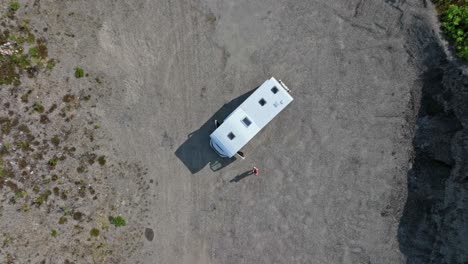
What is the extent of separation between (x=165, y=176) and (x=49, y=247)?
21.3 ft

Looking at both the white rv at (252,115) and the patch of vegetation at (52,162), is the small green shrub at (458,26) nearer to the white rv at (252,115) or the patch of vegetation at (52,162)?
the white rv at (252,115)

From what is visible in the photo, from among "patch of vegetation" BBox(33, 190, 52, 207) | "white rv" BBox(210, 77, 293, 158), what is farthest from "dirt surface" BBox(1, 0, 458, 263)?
"patch of vegetation" BBox(33, 190, 52, 207)

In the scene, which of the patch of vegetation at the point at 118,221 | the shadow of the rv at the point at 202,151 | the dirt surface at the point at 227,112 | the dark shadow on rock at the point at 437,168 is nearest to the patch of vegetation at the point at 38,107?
the dirt surface at the point at 227,112

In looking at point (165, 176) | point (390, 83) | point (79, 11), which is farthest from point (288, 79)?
point (79, 11)

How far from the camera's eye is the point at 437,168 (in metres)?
17.7

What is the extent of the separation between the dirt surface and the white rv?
109 centimetres

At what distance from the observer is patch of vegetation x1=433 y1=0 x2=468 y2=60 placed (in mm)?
17219

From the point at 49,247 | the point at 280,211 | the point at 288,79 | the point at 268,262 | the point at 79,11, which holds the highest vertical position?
the point at 79,11

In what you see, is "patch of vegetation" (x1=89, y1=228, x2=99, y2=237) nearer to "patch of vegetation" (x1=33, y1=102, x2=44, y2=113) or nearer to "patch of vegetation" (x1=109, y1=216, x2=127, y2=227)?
"patch of vegetation" (x1=109, y1=216, x2=127, y2=227)

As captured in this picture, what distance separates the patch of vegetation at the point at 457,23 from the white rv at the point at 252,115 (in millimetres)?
7831

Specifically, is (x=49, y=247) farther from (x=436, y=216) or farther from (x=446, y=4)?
(x=446, y=4)

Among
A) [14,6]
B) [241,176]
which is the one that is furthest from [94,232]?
[14,6]

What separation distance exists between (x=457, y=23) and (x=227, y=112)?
11134mm

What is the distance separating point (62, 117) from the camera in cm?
1869
